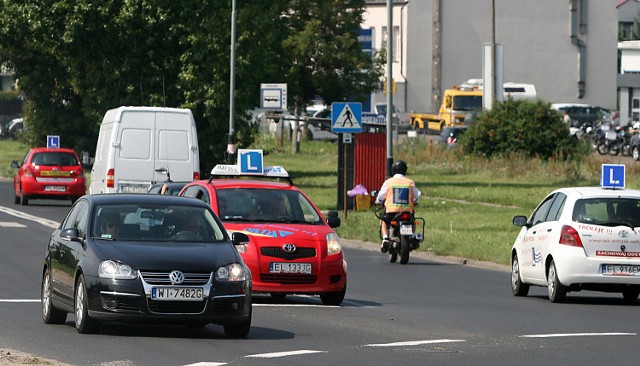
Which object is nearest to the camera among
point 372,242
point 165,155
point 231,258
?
point 231,258

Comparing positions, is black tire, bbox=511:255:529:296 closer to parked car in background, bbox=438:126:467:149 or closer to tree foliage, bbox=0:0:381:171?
tree foliage, bbox=0:0:381:171

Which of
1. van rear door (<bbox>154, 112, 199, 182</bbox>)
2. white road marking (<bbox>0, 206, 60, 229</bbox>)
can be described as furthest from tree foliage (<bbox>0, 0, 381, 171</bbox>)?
van rear door (<bbox>154, 112, 199, 182</bbox>)

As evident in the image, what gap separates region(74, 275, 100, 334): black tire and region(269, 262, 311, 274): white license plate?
4233 mm

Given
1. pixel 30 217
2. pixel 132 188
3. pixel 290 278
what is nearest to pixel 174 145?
pixel 132 188

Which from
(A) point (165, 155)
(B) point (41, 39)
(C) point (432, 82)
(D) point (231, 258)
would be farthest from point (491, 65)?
(D) point (231, 258)

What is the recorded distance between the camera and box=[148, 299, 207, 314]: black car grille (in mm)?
14383

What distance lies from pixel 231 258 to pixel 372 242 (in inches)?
705

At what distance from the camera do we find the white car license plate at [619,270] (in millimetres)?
20125

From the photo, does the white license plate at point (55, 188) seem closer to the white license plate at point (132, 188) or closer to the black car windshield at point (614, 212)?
the white license plate at point (132, 188)

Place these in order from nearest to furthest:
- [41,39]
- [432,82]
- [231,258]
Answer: [231,258], [41,39], [432,82]

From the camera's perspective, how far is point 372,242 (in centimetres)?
3266

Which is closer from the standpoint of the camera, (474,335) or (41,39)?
(474,335)

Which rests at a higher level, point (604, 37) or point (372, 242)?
point (604, 37)

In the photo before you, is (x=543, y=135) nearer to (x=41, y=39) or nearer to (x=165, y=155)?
(x=41, y=39)
